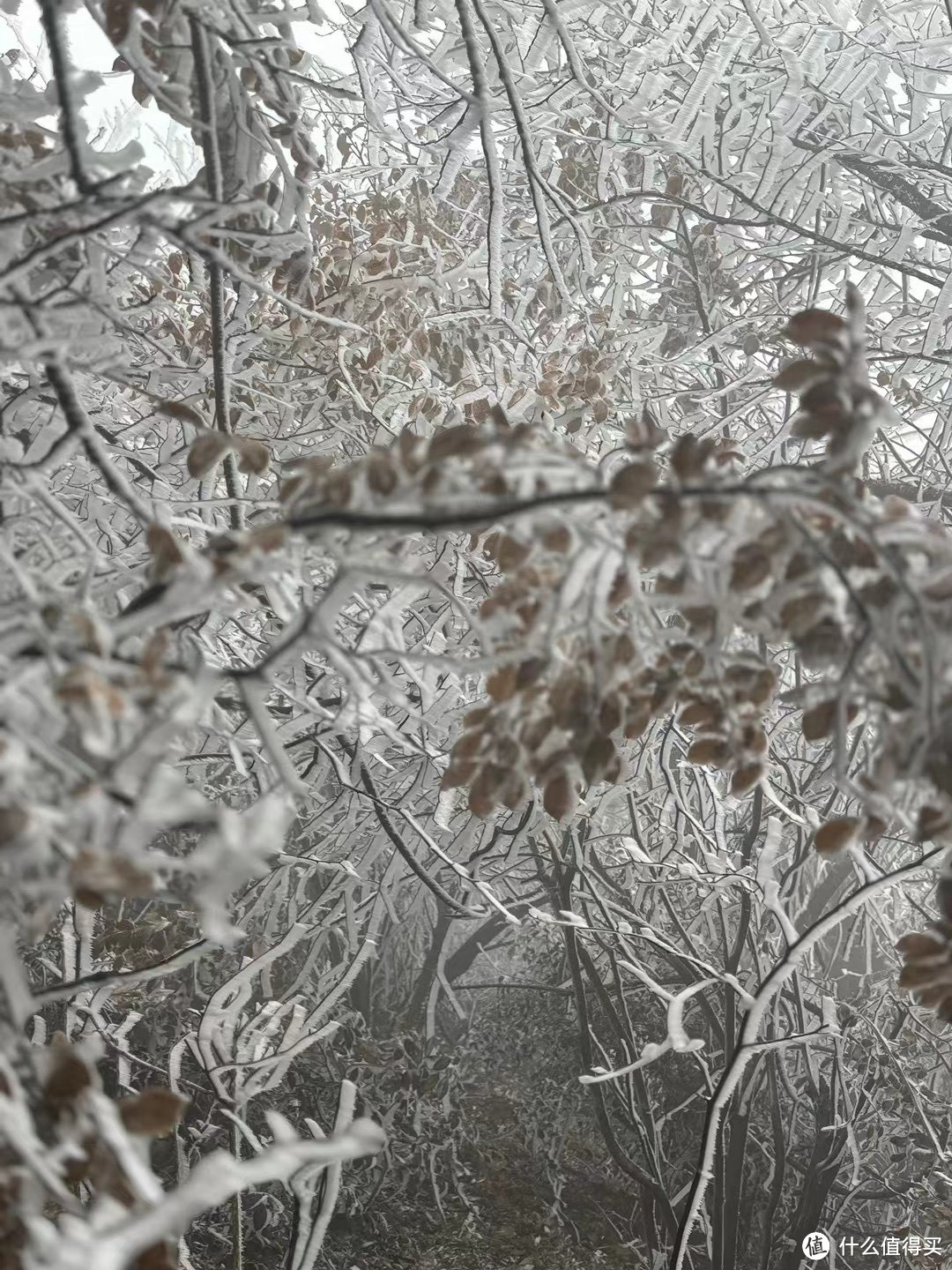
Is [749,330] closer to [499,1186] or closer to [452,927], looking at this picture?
[452,927]

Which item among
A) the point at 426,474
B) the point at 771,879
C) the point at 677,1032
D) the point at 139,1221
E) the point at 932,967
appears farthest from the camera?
the point at 771,879

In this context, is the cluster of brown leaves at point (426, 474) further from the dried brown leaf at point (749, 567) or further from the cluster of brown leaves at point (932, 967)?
the cluster of brown leaves at point (932, 967)

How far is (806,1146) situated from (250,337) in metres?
3.77

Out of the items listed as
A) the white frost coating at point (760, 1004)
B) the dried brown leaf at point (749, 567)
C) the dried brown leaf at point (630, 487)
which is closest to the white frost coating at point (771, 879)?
the white frost coating at point (760, 1004)

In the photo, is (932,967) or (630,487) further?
(932,967)

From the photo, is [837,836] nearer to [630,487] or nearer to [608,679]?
[608,679]

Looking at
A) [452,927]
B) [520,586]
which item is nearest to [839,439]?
[520,586]

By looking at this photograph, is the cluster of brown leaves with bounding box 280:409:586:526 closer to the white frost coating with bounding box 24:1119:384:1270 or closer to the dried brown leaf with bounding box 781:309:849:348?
the dried brown leaf with bounding box 781:309:849:348

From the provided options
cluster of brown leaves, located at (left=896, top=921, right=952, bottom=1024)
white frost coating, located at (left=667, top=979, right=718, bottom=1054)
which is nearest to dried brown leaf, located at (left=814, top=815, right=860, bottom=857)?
cluster of brown leaves, located at (left=896, top=921, right=952, bottom=1024)

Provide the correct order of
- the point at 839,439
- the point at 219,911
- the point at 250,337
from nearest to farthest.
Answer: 1. the point at 219,911
2. the point at 839,439
3. the point at 250,337

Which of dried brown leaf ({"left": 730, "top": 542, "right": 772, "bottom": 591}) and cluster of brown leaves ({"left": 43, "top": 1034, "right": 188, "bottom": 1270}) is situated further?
dried brown leaf ({"left": 730, "top": 542, "right": 772, "bottom": 591})

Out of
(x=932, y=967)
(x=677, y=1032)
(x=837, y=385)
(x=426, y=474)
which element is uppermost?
(x=837, y=385)

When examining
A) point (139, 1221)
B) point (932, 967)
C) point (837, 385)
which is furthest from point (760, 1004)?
point (139, 1221)

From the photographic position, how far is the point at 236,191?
1.63 meters
